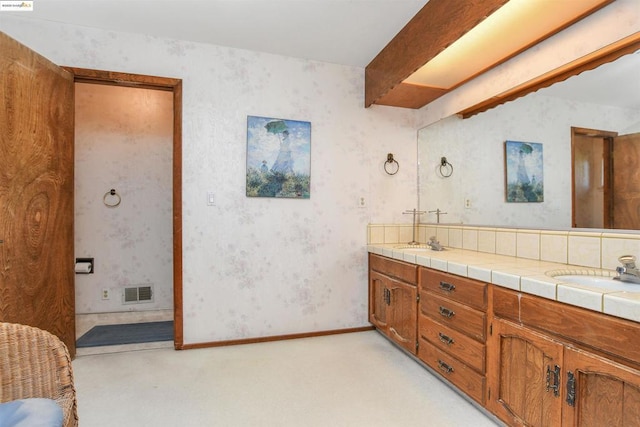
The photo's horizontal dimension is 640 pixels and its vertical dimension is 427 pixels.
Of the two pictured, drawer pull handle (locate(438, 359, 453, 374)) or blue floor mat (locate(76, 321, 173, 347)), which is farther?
blue floor mat (locate(76, 321, 173, 347))

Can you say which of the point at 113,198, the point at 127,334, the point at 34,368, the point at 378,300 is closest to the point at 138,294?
the point at 127,334

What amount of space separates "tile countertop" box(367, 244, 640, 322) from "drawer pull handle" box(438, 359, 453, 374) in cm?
58

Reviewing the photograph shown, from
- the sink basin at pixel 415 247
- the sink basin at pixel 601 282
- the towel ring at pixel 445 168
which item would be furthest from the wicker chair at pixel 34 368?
the towel ring at pixel 445 168

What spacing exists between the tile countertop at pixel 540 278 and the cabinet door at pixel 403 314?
0.24m

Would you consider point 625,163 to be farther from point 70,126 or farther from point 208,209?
point 70,126

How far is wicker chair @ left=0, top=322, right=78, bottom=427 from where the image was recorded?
100 cm

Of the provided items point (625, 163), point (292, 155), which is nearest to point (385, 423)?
point (625, 163)

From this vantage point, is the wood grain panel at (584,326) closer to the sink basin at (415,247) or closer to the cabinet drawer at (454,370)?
the cabinet drawer at (454,370)

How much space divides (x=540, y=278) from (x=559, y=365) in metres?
0.35

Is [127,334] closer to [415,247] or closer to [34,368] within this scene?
[34,368]

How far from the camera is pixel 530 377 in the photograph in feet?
4.44

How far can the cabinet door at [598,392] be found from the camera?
1.01 meters

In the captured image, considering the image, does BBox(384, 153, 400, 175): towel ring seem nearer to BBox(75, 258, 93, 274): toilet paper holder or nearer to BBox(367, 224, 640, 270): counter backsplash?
BBox(367, 224, 640, 270): counter backsplash

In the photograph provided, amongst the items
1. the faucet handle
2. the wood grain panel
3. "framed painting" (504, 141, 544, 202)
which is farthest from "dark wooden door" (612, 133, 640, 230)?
the wood grain panel
